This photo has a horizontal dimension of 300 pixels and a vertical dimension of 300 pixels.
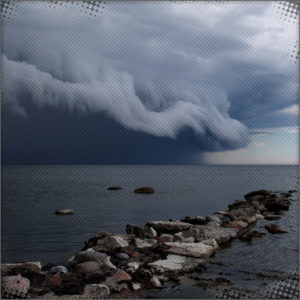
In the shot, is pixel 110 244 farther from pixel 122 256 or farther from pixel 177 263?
pixel 177 263

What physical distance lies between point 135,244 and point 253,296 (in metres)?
5.45

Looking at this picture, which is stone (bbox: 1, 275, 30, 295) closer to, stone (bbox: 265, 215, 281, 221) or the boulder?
the boulder

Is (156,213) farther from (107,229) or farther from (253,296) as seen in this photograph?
(253,296)

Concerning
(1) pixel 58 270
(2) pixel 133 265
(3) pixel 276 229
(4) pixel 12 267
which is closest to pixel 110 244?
(2) pixel 133 265

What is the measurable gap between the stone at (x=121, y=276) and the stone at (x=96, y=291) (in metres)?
0.60

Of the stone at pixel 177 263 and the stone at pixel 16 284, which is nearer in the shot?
the stone at pixel 16 284

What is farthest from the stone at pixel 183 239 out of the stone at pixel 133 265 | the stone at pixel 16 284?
the stone at pixel 16 284

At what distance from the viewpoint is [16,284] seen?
8.77 m

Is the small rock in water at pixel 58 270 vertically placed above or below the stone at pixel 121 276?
below

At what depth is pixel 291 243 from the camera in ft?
50.8

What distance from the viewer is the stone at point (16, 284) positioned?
856cm

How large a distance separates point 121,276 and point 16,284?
2.75m

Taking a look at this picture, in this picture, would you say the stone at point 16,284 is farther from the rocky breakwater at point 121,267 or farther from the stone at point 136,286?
the stone at point 136,286

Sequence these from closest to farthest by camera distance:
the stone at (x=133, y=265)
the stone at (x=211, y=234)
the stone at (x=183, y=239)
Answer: the stone at (x=133, y=265) < the stone at (x=183, y=239) < the stone at (x=211, y=234)
